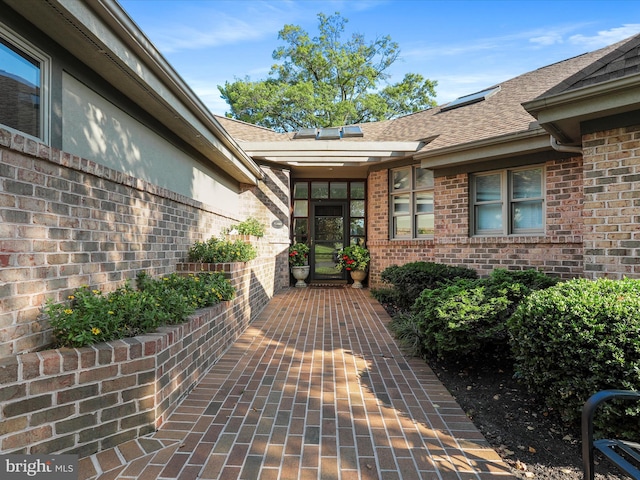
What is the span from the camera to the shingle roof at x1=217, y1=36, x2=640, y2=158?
22.9 ft

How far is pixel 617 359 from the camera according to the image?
2359mm

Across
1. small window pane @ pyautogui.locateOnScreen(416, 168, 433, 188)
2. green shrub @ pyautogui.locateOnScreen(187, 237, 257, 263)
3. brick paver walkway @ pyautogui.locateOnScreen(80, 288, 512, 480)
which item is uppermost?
small window pane @ pyautogui.locateOnScreen(416, 168, 433, 188)

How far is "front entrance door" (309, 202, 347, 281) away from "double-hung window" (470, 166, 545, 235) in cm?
446

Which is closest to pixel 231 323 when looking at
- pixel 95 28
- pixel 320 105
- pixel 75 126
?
pixel 75 126

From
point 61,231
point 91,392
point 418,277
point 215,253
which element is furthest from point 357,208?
point 91,392

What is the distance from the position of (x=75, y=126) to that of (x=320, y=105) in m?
19.7

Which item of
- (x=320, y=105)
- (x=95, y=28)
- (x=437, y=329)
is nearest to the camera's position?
(x=95, y=28)

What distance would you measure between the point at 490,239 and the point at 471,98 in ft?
15.6

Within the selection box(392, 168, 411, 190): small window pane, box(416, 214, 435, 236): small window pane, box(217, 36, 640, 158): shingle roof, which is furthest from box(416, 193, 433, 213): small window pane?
box(217, 36, 640, 158): shingle roof

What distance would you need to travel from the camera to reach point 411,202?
347 inches

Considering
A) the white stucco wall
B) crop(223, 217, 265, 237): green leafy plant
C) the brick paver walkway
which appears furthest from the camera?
crop(223, 217, 265, 237): green leafy plant

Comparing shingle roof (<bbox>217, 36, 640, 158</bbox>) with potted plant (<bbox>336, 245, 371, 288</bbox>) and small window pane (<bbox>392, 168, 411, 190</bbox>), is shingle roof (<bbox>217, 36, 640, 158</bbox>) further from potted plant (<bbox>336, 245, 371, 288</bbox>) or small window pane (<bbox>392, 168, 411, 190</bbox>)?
potted plant (<bbox>336, 245, 371, 288</bbox>)

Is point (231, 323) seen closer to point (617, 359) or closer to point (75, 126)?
point (75, 126)

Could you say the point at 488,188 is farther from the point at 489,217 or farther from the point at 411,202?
the point at 411,202
